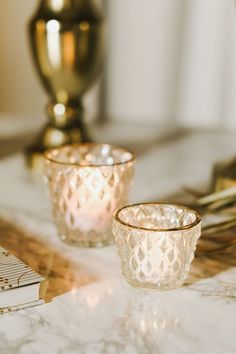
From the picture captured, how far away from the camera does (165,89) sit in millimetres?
1470

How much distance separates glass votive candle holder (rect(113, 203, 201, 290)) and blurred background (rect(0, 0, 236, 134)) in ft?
2.33

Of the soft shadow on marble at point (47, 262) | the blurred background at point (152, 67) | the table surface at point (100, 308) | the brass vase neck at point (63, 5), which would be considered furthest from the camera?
the blurred background at point (152, 67)

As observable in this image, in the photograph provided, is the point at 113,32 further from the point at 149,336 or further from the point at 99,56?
the point at 149,336

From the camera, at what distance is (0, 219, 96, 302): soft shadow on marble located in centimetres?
72

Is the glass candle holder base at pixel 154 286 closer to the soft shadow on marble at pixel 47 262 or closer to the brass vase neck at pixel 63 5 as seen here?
the soft shadow on marble at pixel 47 262

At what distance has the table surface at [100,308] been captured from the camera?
0.61m

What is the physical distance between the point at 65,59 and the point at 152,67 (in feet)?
1.28

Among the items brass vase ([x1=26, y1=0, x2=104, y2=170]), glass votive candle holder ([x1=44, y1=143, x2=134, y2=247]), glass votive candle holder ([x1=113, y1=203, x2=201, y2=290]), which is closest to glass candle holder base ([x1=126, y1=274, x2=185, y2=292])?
glass votive candle holder ([x1=113, y1=203, x2=201, y2=290])

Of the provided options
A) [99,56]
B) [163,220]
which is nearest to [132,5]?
[99,56]

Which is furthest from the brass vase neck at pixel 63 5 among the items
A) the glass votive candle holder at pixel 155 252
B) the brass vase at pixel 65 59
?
the glass votive candle holder at pixel 155 252

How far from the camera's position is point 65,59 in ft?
3.61

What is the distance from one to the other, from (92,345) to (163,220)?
0.20m

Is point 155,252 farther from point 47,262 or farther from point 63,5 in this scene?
point 63,5

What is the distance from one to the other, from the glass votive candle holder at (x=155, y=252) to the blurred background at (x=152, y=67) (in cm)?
71
